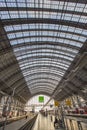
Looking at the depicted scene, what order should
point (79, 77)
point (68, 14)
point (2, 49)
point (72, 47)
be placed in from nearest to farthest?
point (68, 14), point (2, 49), point (72, 47), point (79, 77)

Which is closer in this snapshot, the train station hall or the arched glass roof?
the train station hall

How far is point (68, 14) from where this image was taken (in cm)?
2759

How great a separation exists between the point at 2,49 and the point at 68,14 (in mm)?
16469

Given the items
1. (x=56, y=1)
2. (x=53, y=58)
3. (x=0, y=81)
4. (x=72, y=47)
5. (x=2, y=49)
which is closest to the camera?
(x=56, y=1)

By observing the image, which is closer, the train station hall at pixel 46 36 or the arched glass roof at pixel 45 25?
the train station hall at pixel 46 36

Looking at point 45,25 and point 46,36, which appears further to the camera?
point 46,36

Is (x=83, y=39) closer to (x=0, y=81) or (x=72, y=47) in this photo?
(x=72, y=47)

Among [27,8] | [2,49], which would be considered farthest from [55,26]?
[2,49]

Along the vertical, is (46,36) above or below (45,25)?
below

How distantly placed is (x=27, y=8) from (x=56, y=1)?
18.5 feet

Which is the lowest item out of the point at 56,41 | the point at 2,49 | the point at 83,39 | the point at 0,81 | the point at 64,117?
the point at 64,117

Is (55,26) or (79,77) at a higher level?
(55,26)

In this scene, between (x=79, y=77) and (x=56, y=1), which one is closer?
(x=56, y=1)

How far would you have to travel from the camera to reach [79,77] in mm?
45781
